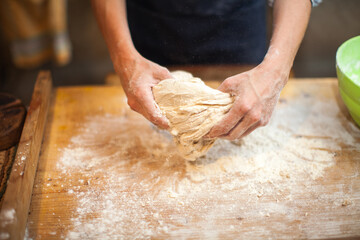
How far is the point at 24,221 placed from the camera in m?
1.12

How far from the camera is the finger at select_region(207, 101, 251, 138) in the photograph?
3.86 ft

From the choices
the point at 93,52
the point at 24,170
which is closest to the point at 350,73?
the point at 24,170

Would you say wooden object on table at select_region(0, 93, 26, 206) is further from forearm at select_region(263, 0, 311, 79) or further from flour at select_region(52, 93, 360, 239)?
forearm at select_region(263, 0, 311, 79)

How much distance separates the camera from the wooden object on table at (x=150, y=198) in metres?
1.13

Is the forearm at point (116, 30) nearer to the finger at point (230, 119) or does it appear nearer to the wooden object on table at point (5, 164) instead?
the finger at point (230, 119)

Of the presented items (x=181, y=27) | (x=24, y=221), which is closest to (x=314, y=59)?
(x=181, y=27)

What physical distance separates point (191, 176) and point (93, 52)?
2536 millimetres

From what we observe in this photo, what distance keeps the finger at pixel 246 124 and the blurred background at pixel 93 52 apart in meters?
2.05

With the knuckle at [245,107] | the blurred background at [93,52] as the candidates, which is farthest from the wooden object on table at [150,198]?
the blurred background at [93,52]

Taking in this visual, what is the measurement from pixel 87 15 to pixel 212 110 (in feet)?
8.16

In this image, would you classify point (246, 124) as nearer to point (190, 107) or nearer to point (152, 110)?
point (190, 107)

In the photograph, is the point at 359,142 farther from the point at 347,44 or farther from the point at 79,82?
the point at 79,82

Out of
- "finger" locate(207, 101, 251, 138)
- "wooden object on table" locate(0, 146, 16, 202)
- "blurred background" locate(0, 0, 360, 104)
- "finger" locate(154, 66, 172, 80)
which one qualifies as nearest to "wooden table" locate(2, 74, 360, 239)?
"wooden object on table" locate(0, 146, 16, 202)

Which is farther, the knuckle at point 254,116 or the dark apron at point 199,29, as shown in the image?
the dark apron at point 199,29
